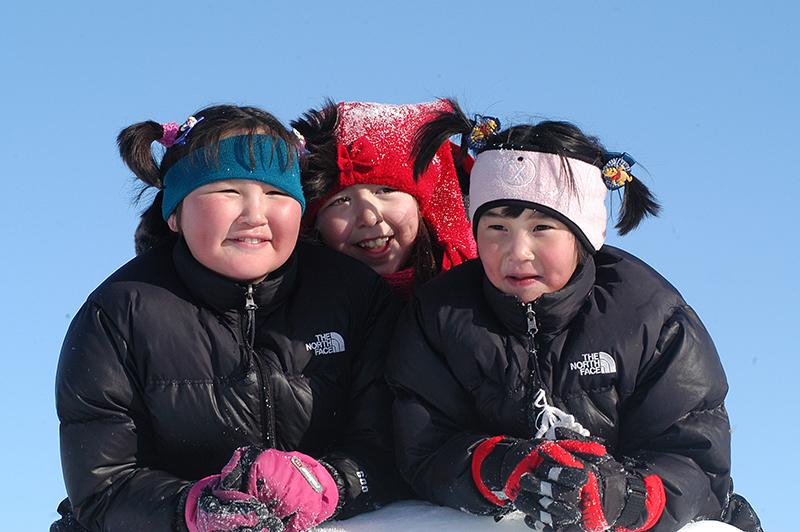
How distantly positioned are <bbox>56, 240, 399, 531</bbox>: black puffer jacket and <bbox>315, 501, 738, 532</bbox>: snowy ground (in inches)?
3.0

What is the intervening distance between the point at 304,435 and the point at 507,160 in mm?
1384

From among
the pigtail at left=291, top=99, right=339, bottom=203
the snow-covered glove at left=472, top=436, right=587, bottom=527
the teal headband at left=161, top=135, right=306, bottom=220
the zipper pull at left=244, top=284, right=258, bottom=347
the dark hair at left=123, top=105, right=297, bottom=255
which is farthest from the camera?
the pigtail at left=291, top=99, right=339, bottom=203

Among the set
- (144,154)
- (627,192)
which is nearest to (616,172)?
(627,192)

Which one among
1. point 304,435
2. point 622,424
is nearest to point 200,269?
point 304,435

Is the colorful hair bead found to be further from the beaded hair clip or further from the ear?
the ear

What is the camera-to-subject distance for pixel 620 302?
177 inches

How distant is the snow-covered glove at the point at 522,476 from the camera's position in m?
3.77

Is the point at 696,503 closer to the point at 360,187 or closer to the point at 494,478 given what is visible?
the point at 494,478

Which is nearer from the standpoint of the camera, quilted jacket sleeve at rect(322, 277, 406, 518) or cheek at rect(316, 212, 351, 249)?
quilted jacket sleeve at rect(322, 277, 406, 518)

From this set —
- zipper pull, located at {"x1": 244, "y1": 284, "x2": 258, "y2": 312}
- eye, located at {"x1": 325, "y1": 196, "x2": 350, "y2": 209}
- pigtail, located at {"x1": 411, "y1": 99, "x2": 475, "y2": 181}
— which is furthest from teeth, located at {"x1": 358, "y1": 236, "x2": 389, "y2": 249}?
zipper pull, located at {"x1": 244, "y1": 284, "x2": 258, "y2": 312}

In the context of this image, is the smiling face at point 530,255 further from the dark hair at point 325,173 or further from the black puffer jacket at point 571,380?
the dark hair at point 325,173

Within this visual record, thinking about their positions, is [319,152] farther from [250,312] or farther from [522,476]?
[522,476]

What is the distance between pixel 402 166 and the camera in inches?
231

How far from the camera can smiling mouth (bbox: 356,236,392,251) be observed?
19.1 feet
